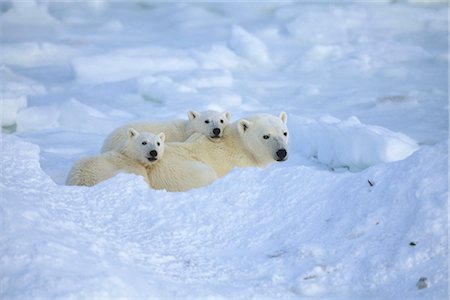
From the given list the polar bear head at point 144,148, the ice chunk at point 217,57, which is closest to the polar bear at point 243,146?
the polar bear head at point 144,148

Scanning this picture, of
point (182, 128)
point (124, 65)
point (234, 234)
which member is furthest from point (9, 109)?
point (234, 234)

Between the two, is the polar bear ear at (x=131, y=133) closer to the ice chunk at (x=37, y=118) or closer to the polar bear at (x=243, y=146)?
the polar bear at (x=243, y=146)

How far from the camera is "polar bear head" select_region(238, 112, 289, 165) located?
17.3ft

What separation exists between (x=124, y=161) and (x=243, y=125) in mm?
1018

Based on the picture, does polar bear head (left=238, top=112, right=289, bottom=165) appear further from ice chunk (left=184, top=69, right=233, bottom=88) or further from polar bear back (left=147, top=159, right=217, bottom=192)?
ice chunk (left=184, top=69, right=233, bottom=88)

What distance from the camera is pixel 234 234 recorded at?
3.12 metres

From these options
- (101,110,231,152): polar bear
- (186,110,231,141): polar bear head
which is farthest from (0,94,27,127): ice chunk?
(186,110,231,141): polar bear head

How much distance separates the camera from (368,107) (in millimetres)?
8617

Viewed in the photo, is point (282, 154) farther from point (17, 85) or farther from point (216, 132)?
point (17, 85)

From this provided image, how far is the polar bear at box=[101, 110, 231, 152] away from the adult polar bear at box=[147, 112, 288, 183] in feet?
0.32

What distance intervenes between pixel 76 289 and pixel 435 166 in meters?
1.62

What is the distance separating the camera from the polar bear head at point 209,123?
5.53 metres

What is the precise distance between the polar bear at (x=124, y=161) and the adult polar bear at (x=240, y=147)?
7.0 inches

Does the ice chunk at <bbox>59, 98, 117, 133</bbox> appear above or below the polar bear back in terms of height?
below
